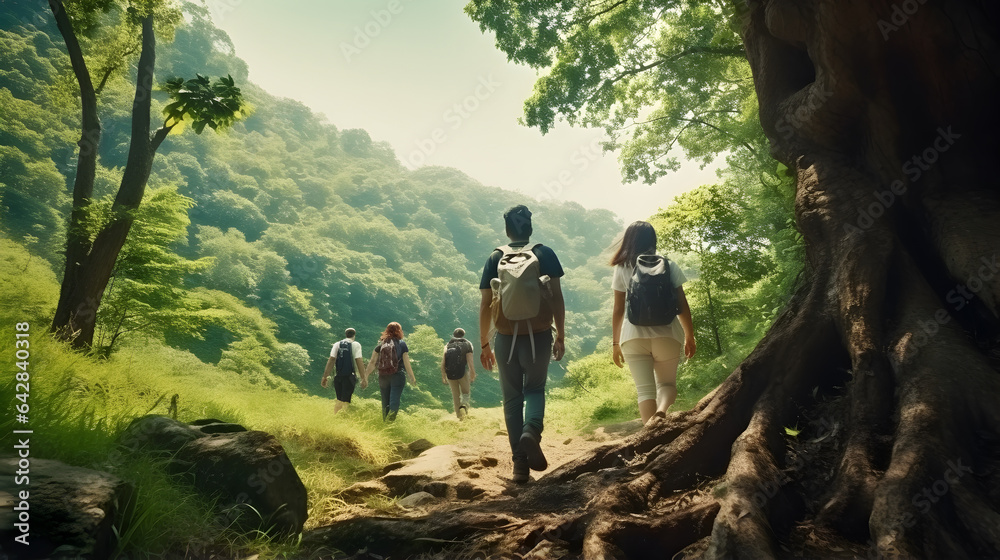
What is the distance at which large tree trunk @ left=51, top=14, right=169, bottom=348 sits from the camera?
22.9ft

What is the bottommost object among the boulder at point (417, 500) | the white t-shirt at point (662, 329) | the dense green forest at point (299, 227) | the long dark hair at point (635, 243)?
the boulder at point (417, 500)

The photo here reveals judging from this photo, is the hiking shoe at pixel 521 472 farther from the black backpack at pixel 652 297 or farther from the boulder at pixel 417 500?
the black backpack at pixel 652 297

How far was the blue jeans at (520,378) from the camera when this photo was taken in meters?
4.18

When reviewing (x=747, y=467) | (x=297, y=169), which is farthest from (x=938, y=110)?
(x=297, y=169)

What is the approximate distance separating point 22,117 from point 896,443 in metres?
45.4

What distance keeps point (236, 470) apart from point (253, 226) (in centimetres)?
5629

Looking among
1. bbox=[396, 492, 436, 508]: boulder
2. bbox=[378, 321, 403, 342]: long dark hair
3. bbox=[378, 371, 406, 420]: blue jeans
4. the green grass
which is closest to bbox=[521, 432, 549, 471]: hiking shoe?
bbox=[396, 492, 436, 508]: boulder

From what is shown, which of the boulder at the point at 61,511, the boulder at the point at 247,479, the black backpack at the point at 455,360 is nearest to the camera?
the boulder at the point at 61,511

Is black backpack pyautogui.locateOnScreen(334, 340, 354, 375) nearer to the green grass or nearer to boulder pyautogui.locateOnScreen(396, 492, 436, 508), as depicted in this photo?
the green grass

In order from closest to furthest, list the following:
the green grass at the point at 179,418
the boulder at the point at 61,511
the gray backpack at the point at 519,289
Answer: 1. the boulder at the point at 61,511
2. the green grass at the point at 179,418
3. the gray backpack at the point at 519,289

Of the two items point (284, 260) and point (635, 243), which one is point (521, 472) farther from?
point (284, 260)

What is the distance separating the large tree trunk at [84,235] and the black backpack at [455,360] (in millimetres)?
5657

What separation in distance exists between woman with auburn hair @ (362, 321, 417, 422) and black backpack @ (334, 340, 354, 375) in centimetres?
45

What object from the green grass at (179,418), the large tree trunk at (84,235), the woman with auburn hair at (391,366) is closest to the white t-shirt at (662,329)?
the green grass at (179,418)
